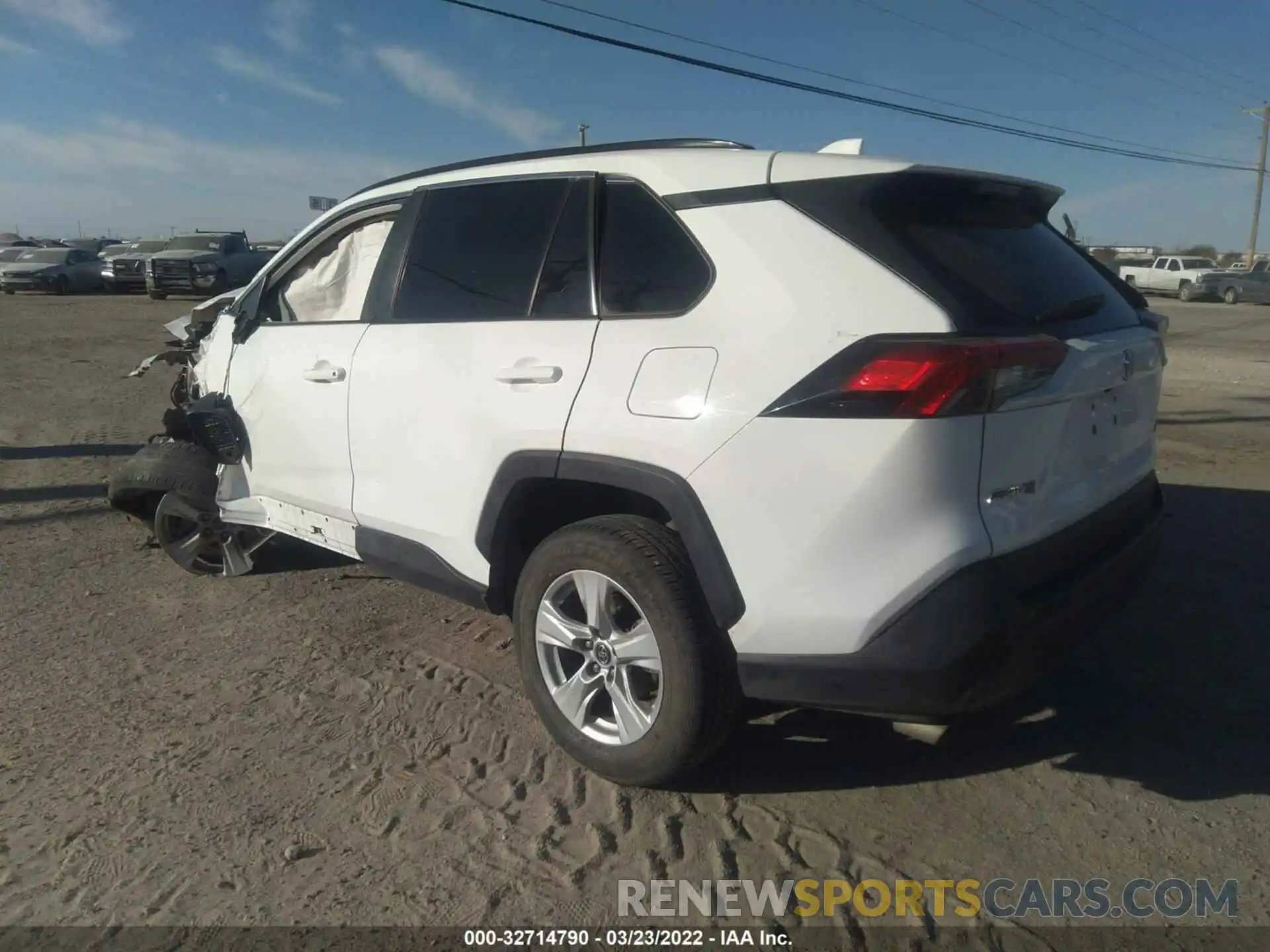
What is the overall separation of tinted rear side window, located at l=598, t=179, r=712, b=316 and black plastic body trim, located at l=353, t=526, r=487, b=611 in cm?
115

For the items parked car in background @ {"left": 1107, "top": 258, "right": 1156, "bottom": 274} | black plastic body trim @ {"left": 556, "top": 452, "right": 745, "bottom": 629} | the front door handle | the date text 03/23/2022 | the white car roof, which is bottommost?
the date text 03/23/2022

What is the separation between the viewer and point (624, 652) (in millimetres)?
2953

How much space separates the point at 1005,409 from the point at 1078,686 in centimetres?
175

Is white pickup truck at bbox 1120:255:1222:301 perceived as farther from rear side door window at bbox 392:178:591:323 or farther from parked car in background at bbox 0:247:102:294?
rear side door window at bbox 392:178:591:323

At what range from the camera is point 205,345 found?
16.9 ft

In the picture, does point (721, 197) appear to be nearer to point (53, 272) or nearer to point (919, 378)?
point (919, 378)

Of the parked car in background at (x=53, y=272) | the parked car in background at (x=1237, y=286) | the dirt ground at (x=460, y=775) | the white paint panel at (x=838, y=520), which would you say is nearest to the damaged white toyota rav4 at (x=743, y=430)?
the white paint panel at (x=838, y=520)

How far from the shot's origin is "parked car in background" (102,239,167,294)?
1133 inches

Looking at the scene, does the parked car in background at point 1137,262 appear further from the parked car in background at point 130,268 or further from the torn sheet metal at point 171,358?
the torn sheet metal at point 171,358

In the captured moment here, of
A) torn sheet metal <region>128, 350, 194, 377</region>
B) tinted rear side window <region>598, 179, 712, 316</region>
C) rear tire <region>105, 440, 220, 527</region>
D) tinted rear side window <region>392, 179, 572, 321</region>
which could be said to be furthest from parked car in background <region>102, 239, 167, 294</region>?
tinted rear side window <region>598, 179, 712, 316</region>

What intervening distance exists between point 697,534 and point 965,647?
766mm

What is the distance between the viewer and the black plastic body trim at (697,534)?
8.76ft

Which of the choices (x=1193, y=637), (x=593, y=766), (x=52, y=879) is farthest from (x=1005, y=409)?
(x=52, y=879)

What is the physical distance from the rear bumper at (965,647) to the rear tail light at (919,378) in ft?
1.43
